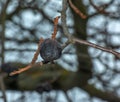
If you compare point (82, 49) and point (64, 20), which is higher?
point (64, 20)

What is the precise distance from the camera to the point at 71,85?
3.23 metres

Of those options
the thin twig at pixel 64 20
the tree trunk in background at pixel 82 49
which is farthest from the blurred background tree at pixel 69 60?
the thin twig at pixel 64 20

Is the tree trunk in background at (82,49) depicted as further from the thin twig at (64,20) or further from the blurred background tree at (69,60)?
the thin twig at (64,20)

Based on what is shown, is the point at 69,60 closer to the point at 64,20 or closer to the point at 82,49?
the point at 82,49

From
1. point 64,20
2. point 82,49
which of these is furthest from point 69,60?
point 64,20

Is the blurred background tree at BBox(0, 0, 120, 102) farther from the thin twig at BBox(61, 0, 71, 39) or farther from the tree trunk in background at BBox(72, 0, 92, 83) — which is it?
the thin twig at BBox(61, 0, 71, 39)

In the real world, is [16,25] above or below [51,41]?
below

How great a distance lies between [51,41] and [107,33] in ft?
7.47

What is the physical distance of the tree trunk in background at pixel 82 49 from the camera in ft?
9.32

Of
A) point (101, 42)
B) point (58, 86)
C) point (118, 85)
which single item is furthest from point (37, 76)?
point (118, 85)

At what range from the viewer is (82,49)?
3.03 meters

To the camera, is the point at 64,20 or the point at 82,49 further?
the point at 82,49

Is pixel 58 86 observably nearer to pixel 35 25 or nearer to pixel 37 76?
pixel 37 76

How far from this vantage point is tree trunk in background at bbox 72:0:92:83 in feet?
9.32
